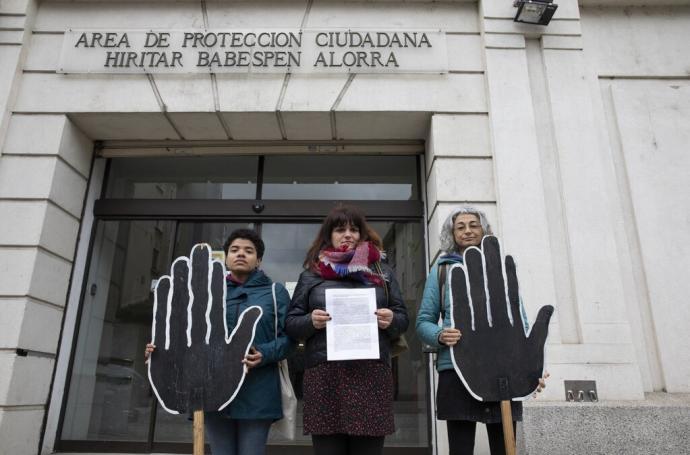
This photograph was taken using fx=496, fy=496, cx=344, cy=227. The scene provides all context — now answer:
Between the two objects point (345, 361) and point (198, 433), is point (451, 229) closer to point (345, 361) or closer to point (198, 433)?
point (345, 361)

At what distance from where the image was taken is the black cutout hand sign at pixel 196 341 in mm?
2846

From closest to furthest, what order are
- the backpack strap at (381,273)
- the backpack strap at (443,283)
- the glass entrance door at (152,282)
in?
the backpack strap at (381,273), the backpack strap at (443,283), the glass entrance door at (152,282)

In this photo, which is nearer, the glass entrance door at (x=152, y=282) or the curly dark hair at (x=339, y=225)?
the curly dark hair at (x=339, y=225)

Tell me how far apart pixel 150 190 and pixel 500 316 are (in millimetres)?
4929

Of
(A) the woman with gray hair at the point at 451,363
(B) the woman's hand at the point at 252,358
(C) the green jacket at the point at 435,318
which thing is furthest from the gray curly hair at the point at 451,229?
(B) the woman's hand at the point at 252,358

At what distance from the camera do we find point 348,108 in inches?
219

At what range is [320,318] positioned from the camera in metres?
2.89

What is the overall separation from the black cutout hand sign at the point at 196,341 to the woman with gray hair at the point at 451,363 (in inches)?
43.4

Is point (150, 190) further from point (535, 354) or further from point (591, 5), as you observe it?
point (591, 5)

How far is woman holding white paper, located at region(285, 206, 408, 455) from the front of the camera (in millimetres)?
2840

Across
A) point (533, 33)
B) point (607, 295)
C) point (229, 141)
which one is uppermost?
point (533, 33)

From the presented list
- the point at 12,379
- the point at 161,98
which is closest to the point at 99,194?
the point at 161,98

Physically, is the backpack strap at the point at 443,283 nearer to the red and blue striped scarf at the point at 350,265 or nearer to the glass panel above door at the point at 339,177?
the red and blue striped scarf at the point at 350,265

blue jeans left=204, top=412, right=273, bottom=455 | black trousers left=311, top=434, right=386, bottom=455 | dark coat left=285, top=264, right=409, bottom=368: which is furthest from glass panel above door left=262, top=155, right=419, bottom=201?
black trousers left=311, top=434, right=386, bottom=455
